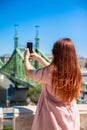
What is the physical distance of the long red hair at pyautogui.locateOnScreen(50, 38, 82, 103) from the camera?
2219 millimetres

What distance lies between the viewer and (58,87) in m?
2.22

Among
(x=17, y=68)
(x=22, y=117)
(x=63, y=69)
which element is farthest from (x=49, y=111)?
(x=17, y=68)

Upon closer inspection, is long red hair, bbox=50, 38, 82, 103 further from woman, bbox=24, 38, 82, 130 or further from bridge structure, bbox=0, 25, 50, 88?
bridge structure, bbox=0, 25, 50, 88

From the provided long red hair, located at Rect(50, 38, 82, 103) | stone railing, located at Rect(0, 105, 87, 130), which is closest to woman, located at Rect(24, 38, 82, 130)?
long red hair, located at Rect(50, 38, 82, 103)

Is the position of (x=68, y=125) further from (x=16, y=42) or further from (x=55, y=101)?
(x=16, y=42)

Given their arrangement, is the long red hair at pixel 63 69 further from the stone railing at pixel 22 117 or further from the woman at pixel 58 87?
the stone railing at pixel 22 117

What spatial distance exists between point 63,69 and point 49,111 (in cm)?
28

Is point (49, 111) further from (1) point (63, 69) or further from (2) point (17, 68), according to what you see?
(2) point (17, 68)

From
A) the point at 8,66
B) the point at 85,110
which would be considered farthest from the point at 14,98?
the point at 85,110

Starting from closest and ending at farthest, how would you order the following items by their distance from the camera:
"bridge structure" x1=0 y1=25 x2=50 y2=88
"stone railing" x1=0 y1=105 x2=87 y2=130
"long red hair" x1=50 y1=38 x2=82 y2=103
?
"long red hair" x1=50 y1=38 x2=82 y2=103
"stone railing" x1=0 y1=105 x2=87 y2=130
"bridge structure" x1=0 y1=25 x2=50 y2=88

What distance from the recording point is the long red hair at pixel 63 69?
2.22 m

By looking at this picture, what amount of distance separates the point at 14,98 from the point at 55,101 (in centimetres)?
3971

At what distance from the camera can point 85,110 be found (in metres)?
2.84

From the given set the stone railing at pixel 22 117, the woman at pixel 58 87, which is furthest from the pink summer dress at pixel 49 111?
the stone railing at pixel 22 117
